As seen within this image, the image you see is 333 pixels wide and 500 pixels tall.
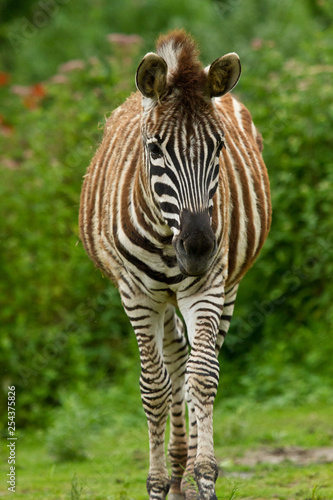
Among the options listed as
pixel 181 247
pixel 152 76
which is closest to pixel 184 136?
pixel 152 76

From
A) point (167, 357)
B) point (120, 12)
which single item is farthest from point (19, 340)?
point (120, 12)

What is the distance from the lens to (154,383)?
487 cm

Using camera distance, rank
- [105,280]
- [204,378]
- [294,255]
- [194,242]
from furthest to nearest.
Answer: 1. [105,280]
2. [294,255]
3. [204,378]
4. [194,242]

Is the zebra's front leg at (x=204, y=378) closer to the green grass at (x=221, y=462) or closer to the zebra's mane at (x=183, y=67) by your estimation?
the green grass at (x=221, y=462)

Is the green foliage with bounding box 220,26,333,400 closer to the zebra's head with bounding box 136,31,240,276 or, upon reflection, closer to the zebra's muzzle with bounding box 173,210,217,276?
the zebra's head with bounding box 136,31,240,276

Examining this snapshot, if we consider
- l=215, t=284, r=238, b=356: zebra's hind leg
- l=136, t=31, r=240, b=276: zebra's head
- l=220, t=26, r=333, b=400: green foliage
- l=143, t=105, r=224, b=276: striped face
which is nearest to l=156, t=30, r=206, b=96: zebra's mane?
l=136, t=31, r=240, b=276: zebra's head

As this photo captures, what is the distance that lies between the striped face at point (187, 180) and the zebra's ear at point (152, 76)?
0.19 m

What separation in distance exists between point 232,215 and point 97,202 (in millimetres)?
1024

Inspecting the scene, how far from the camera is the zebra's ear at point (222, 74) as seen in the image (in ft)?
13.7

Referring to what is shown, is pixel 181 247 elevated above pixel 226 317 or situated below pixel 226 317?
below

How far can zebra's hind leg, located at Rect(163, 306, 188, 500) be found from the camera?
18.5 feet

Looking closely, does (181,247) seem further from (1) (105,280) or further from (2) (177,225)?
(1) (105,280)

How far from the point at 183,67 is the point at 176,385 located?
2.67 metres

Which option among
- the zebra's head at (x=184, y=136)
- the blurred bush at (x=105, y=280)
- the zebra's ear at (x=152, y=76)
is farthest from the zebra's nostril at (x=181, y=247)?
the blurred bush at (x=105, y=280)
